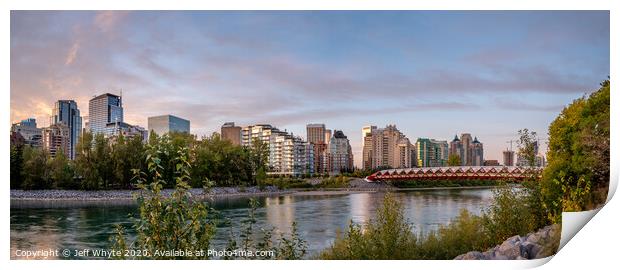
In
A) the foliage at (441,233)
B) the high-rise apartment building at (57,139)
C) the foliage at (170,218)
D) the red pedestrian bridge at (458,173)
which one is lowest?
the foliage at (441,233)

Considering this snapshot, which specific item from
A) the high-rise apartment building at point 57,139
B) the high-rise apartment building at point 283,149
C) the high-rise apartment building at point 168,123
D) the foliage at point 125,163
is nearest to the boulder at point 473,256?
the high-rise apartment building at point 283,149

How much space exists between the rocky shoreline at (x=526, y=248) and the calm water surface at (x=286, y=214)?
82cm

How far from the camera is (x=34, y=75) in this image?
550 cm

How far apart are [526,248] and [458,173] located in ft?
4.69

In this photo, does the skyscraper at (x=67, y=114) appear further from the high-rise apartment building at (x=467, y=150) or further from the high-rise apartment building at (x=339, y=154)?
the high-rise apartment building at (x=467, y=150)

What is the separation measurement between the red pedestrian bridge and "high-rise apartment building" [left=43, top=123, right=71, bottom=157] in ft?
11.2

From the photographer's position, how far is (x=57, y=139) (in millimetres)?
5934

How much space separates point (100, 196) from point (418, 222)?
401cm

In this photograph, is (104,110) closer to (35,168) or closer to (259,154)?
(35,168)

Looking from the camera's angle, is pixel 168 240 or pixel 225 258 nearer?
pixel 168 240

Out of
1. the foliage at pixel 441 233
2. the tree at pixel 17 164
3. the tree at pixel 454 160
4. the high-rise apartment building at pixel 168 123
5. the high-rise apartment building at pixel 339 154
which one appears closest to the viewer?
the foliage at pixel 441 233

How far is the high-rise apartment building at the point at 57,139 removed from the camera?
5773 mm

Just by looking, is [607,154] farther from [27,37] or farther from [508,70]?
[27,37]

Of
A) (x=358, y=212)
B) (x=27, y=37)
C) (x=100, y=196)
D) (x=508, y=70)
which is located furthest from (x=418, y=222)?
(x=27, y=37)
